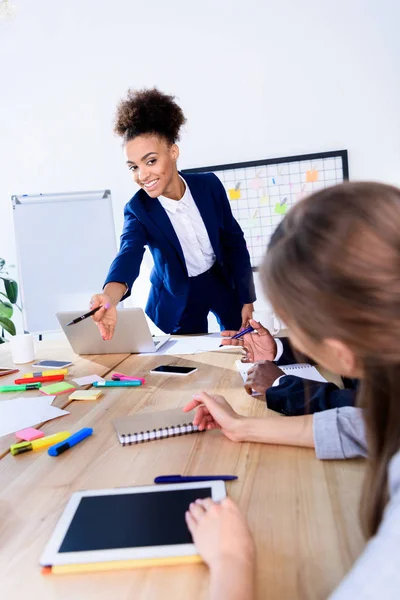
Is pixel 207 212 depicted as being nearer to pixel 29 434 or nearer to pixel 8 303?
pixel 29 434

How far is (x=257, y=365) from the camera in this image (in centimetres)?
125

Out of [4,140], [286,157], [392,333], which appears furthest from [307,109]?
[392,333]

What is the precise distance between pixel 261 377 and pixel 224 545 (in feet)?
2.05

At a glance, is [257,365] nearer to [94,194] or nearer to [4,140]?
[94,194]

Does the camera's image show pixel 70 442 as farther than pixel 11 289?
No

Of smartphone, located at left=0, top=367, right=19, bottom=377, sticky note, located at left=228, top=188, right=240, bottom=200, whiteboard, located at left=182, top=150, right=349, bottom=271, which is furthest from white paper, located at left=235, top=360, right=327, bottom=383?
sticky note, located at left=228, top=188, right=240, bottom=200

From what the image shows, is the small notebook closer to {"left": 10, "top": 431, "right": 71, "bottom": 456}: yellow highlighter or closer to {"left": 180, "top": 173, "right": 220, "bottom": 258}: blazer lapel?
{"left": 10, "top": 431, "right": 71, "bottom": 456}: yellow highlighter

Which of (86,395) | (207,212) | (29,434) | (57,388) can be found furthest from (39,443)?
(207,212)

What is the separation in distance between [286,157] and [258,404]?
7.38ft

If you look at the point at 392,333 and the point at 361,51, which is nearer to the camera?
the point at 392,333

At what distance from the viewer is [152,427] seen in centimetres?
100

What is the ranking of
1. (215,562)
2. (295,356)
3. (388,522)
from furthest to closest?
1. (295,356)
2. (215,562)
3. (388,522)

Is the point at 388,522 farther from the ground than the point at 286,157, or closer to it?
closer to it

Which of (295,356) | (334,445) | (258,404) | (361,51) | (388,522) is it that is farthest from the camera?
(361,51)
